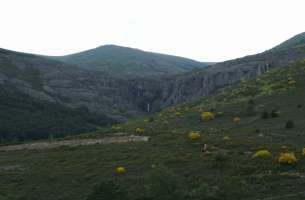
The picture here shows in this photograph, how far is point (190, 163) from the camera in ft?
142

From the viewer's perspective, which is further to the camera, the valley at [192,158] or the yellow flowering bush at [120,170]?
the yellow flowering bush at [120,170]

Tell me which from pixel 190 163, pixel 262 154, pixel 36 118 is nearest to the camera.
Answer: pixel 262 154

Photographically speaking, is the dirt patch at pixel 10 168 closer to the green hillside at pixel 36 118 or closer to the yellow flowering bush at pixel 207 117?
the yellow flowering bush at pixel 207 117

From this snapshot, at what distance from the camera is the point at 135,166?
147 ft

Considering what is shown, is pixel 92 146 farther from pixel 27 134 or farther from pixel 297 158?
pixel 27 134

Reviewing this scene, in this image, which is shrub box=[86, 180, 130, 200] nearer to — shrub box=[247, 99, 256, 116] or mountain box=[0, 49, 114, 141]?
shrub box=[247, 99, 256, 116]

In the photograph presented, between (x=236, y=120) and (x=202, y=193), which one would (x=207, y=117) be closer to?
(x=236, y=120)

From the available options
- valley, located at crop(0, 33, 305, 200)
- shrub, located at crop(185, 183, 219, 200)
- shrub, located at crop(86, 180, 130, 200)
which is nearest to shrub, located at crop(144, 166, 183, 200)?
valley, located at crop(0, 33, 305, 200)

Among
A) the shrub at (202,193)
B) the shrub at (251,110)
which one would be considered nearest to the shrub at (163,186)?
the shrub at (202,193)

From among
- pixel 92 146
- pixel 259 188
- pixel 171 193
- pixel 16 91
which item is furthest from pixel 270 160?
pixel 16 91

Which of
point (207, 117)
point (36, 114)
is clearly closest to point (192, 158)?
point (207, 117)

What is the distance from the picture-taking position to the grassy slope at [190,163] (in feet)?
118

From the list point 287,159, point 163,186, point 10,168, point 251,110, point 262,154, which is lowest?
point 10,168

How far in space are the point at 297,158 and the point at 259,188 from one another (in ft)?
23.2
